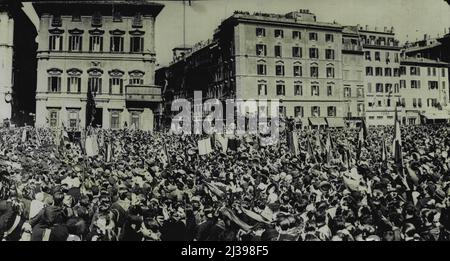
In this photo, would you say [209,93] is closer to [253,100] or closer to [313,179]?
[253,100]

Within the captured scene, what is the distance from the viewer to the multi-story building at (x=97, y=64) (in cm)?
1181

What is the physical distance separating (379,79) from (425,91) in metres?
1.97

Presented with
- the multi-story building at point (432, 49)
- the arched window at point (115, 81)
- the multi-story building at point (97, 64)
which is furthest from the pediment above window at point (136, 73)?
the multi-story building at point (432, 49)

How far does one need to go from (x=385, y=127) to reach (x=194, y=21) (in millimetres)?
7564

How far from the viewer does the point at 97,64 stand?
39.2 feet

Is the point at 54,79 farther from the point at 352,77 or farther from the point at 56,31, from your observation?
the point at 352,77

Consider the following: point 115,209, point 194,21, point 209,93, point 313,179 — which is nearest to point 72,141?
point 209,93

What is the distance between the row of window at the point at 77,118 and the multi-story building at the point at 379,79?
23.0 feet

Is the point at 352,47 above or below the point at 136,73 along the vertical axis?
above

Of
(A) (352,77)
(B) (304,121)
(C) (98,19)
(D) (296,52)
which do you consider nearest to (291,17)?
(D) (296,52)

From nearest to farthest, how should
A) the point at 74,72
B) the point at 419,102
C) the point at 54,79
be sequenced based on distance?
the point at 74,72
the point at 54,79
the point at 419,102

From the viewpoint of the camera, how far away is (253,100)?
37.6ft

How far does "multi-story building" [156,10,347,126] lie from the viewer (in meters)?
11.7
